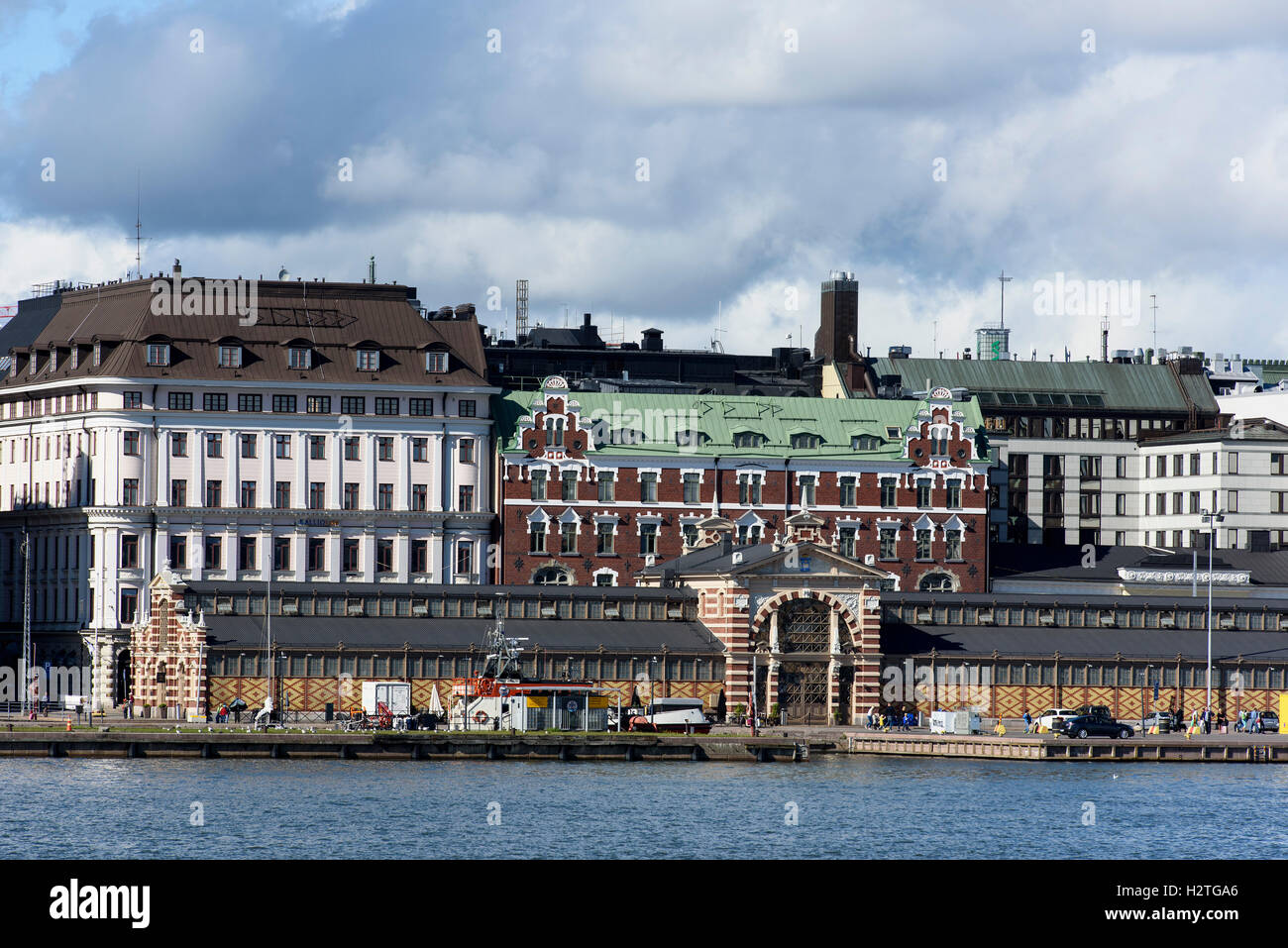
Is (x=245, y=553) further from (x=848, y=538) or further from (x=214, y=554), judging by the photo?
(x=848, y=538)

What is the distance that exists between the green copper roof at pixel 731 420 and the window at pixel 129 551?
26255mm

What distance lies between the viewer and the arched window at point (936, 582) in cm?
16562

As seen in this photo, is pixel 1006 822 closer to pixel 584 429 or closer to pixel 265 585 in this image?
pixel 265 585

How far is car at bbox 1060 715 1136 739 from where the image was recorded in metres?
129

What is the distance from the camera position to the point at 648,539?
162 metres

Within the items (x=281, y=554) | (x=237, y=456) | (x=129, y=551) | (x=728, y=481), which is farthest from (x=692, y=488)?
(x=129, y=551)

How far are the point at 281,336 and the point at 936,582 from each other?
49.9m

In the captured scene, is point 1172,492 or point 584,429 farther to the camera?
point 1172,492

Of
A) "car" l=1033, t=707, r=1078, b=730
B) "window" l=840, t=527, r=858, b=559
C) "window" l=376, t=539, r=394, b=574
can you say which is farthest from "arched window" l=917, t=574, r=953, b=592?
Answer: "window" l=376, t=539, r=394, b=574

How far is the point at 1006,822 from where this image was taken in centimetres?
9131

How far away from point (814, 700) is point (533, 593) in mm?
18502

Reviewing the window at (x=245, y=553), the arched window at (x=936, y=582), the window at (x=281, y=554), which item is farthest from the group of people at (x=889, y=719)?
the window at (x=245, y=553)
